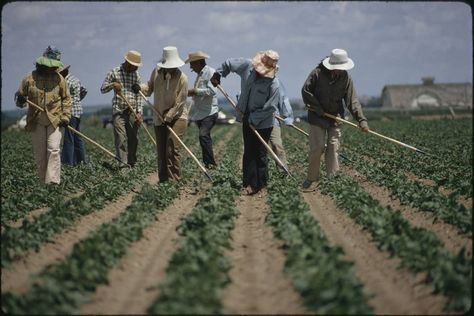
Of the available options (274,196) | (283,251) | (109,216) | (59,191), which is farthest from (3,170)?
(283,251)

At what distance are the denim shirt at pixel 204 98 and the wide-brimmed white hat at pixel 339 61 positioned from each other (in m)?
2.48

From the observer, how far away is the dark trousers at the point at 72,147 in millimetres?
11578

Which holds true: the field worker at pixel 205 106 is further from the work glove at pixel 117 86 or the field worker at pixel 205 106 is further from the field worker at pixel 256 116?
the field worker at pixel 256 116

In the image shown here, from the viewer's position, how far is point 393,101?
78438 mm

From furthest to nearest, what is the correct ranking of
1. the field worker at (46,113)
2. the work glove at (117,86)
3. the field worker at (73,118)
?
the field worker at (73,118), the work glove at (117,86), the field worker at (46,113)

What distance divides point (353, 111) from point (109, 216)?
4.00 m

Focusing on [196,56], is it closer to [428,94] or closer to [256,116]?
[256,116]

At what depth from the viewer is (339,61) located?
8617 mm

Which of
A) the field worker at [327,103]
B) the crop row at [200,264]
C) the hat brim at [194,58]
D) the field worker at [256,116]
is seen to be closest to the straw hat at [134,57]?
the hat brim at [194,58]

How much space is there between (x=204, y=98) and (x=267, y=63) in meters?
2.66

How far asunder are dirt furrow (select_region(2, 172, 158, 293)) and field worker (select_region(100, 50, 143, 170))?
11.0ft

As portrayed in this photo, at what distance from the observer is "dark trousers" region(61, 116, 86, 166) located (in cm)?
1158

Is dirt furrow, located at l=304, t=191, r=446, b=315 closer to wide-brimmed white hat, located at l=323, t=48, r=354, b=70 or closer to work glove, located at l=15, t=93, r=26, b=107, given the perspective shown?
wide-brimmed white hat, located at l=323, t=48, r=354, b=70

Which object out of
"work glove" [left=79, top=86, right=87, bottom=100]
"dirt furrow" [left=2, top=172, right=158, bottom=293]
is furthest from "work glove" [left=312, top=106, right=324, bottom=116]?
"work glove" [left=79, top=86, right=87, bottom=100]
